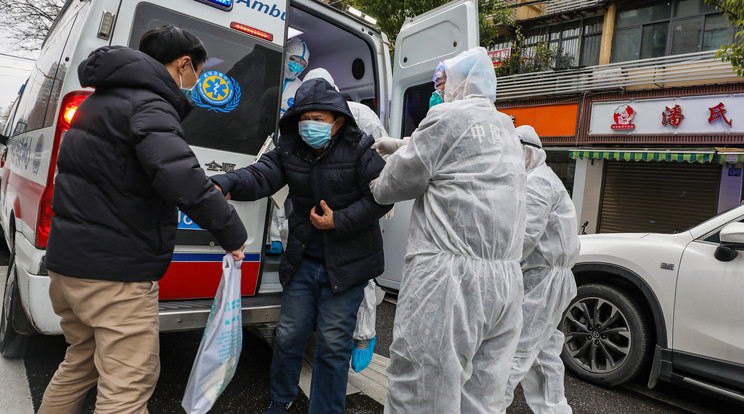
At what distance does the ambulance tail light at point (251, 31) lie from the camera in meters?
2.66

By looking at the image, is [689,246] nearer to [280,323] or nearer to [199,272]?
[280,323]

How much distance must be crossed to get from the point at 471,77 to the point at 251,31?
138 cm

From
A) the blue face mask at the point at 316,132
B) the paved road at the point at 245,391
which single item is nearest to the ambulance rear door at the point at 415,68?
the paved road at the point at 245,391

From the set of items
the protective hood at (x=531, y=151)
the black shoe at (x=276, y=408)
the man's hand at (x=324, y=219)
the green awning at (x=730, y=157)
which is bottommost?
the black shoe at (x=276, y=408)

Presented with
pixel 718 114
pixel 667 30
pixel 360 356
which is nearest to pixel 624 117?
pixel 718 114

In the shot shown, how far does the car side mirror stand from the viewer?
2.91m

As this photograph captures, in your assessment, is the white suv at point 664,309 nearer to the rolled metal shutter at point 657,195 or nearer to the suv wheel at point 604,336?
the suv wheel at point 604,336

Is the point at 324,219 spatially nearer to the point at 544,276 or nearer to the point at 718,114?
the point at 544,276

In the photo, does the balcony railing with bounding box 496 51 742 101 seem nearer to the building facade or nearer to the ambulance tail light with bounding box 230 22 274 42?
the building facade

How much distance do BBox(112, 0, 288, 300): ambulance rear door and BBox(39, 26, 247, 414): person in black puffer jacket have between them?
829 mm

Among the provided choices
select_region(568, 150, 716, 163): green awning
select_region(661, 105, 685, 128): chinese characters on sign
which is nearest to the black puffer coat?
select_region(568, 150, 716, 163): green awning

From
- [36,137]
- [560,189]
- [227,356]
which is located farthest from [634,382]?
[36,137]

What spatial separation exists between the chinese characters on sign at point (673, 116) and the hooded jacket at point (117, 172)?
12.7 meters

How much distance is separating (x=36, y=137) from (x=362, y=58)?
10.0 feet
